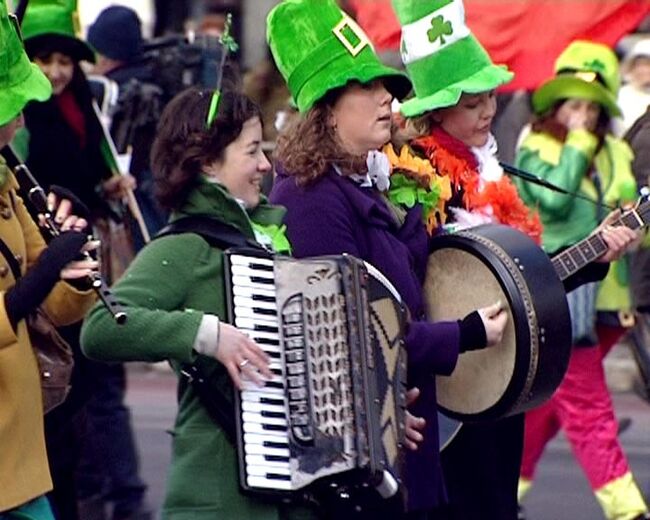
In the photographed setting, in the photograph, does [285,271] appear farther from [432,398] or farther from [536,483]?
[536,483]

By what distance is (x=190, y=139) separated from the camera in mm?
4938

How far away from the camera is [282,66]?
5.43 m

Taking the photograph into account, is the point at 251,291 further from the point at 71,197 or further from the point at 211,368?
the point at 71,197

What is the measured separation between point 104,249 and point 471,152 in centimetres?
245

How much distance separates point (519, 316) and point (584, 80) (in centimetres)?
309

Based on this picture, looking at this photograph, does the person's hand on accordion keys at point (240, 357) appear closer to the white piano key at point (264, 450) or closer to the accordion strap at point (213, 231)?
the white piano key at point (264, 450)

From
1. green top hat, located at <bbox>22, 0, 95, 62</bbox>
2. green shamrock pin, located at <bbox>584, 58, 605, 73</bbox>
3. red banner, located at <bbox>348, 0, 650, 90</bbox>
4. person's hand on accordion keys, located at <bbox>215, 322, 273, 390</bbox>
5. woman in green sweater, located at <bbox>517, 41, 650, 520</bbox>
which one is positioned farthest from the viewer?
red banner, located at <bbox>348, 0, 650, 90</bbox>

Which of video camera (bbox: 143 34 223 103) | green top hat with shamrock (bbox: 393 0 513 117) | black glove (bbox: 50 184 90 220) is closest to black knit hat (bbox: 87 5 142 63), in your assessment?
video camera (bbox: 143 34 223 103)

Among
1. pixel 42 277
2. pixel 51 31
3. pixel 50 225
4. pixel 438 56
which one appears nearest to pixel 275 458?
pixel 42 277

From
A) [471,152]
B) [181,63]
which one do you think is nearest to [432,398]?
[471,152]

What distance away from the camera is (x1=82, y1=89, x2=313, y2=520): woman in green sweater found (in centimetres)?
472

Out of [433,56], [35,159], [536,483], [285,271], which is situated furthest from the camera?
[536,483]

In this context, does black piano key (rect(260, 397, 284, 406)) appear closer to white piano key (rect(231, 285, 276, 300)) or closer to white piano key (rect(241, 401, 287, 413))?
white piano key (rect(241, 401, 287, 413))

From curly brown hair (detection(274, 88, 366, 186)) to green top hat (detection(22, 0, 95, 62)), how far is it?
2593 millimetres
